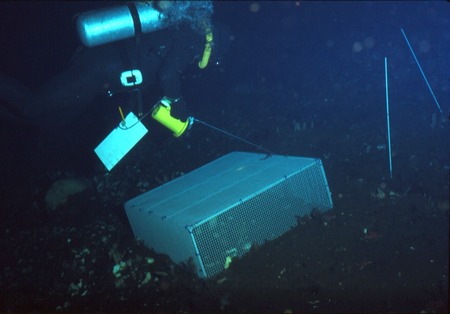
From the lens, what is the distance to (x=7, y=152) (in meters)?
8.72

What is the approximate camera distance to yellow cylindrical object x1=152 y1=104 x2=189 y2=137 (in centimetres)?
518

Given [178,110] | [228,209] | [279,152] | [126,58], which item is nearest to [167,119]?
[178,110]

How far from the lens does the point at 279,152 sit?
7.77 m

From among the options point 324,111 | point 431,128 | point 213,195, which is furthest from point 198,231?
point 324,111

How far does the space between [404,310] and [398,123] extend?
5268 mm

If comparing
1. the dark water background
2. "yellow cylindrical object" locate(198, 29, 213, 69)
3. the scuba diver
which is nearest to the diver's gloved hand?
the scuba diver

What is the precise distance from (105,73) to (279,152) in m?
4.08

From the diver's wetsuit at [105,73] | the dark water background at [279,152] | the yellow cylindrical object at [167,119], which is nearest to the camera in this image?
the dark water background at [279,152]

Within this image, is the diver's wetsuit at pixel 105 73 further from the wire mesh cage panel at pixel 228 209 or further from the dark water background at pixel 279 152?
the wire mesh cage panel at pixel 228 209

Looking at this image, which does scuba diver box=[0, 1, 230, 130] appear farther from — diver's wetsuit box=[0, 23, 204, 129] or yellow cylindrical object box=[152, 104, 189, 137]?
yellow cylindrical object box=[152, 104, 189, 137]

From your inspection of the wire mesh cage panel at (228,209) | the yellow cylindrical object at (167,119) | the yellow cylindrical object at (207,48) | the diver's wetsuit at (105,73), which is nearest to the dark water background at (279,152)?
the wire mesh cage panel at (228,209)

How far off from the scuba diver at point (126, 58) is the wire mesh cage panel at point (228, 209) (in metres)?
1.34

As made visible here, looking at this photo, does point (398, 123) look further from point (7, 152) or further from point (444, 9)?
point (7, 152)

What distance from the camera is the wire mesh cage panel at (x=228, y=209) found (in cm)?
398
